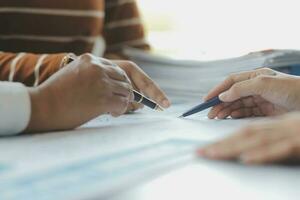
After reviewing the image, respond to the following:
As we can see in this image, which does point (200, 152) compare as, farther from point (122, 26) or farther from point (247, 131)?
point (122, 26)

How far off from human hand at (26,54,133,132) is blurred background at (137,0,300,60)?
0.57 meters

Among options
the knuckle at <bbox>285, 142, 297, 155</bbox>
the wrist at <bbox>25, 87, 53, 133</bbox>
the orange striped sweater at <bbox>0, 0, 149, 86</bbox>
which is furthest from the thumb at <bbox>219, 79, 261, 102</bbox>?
the orange striped sweater at <bbox>0, 0, 149, 86</bbox>

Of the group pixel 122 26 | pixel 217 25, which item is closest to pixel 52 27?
pixel 122 26

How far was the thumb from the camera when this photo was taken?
820 millimetres

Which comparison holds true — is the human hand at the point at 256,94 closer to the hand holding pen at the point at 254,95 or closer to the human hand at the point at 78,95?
the hand holding pen at the point at 254,95

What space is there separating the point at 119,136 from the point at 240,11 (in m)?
0.91

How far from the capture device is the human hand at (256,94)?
2.62 ft

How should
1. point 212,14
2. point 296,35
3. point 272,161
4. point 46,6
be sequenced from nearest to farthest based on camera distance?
point 272,161 < point 46,6 < point 296,35 < point 212,14

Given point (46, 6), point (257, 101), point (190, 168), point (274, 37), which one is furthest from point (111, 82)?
point (274, 37)

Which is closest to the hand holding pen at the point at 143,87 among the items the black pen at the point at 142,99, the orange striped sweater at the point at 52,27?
the black pen at the point at 142,99

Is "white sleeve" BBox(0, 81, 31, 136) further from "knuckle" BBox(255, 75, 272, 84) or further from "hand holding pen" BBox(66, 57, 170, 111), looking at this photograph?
"knuckle" BBox(255, 75, 272, 84)

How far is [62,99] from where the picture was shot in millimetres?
719

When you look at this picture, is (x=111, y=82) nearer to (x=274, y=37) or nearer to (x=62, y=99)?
(x=62, y=99)

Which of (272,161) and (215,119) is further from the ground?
(272,161)
